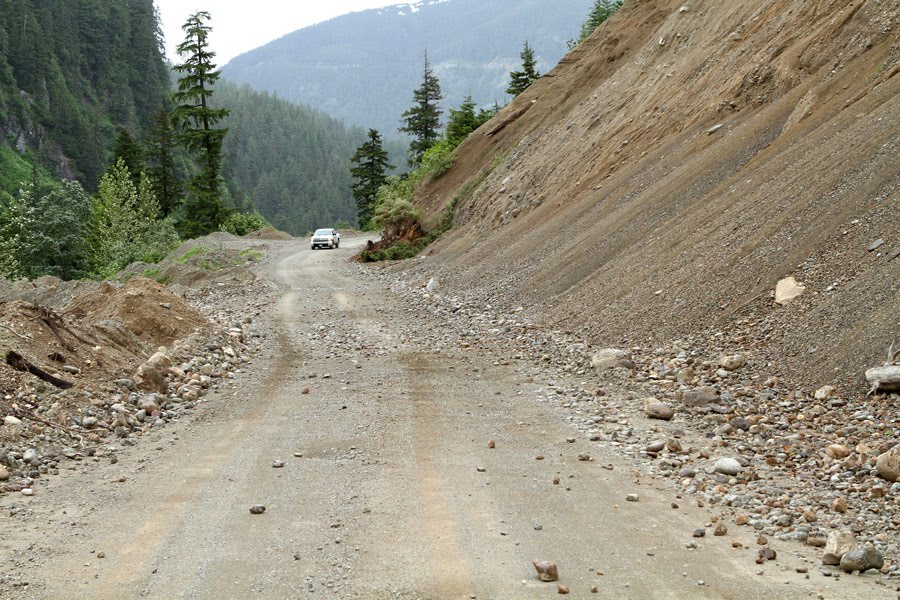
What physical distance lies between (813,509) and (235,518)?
15.4 feet

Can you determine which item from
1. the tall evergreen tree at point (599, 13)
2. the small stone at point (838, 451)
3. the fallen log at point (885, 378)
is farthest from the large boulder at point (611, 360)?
the tall evergreen tree at point (599, 13)

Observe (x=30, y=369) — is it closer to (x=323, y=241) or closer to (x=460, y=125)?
(x=323, y=241)

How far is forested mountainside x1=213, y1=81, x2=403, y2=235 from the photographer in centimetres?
→ 15512

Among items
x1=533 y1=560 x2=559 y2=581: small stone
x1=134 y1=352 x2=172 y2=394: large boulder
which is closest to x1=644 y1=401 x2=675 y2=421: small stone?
x1=533 y1=560 x2=559 y2=581: small stone

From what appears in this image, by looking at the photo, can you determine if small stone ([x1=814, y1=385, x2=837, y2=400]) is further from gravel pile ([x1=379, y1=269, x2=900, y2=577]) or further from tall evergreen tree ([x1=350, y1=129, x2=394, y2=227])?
tall evergreen tree ([x1=350, y1=129, x2=394, y2=227])

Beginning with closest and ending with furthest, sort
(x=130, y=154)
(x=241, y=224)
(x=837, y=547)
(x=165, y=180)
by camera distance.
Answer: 1. (x=837, y=547)
2. (x=241, y=224)
3. (x=165, y=180)
4. (x=130, y=154)

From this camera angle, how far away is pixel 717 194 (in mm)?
16188

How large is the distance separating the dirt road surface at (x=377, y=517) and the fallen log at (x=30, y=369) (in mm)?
1565

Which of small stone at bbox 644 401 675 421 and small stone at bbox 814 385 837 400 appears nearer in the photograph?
small stone at bbox 814 385 837 400

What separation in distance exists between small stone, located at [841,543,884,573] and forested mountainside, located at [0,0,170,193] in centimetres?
9997

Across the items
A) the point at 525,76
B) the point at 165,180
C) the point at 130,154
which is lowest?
the point at 165,180

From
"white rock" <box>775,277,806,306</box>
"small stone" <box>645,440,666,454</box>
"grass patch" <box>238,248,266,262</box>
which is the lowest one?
"small stone" <box>645,440,666,454</box>

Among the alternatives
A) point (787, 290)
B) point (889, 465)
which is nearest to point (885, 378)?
point (889, 465)

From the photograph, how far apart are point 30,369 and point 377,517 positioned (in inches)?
220
